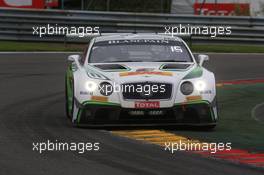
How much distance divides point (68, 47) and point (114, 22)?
192 cm

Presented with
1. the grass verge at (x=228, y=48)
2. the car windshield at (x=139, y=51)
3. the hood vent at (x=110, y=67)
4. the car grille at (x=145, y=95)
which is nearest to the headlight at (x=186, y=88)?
the car grille at (x=145, y=95)

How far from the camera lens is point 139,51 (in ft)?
38.0

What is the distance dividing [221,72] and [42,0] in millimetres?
13384

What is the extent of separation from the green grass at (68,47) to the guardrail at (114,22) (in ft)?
0.70

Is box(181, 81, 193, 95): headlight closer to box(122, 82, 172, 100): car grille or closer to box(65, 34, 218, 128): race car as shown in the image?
box(65, 34, 218, 128): race car

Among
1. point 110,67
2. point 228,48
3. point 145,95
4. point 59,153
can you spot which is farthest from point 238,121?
point 228,48

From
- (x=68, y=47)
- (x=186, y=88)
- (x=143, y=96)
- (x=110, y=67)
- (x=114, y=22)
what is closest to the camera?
(x=143, y=96)

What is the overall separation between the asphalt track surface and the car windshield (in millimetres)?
1089

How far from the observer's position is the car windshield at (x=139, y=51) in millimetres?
11399

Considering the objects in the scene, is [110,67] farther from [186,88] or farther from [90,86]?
[186,88]

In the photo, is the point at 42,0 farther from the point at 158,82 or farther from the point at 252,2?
the point at 158,82

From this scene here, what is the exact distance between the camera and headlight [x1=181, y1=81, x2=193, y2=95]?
1031cm

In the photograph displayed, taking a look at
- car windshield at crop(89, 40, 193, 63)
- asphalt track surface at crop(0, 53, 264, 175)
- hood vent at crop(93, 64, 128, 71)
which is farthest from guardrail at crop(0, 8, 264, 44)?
hood vent at crop(93, 64, 128, 71)

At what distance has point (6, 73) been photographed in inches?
722
